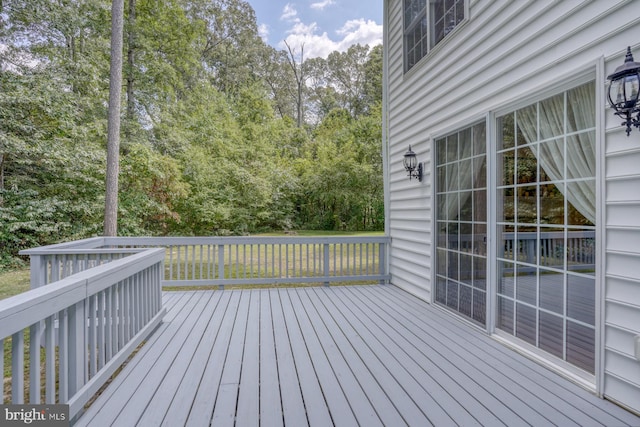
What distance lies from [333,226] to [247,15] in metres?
11.7

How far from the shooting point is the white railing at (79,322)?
1.43 metres

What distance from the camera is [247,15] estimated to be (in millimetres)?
16625

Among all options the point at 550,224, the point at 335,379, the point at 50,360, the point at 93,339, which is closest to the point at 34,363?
the point at 50,360

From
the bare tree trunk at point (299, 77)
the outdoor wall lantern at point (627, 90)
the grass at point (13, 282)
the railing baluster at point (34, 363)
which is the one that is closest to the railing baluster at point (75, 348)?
the railing baluster at point (34, 363)

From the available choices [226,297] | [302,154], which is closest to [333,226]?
[302,154]

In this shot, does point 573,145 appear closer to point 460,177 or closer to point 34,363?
point 460,177

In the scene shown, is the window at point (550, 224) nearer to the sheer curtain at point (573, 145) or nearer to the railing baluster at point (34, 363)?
the sheer curtain at point (573, 145)

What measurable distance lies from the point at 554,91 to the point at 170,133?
9919mm

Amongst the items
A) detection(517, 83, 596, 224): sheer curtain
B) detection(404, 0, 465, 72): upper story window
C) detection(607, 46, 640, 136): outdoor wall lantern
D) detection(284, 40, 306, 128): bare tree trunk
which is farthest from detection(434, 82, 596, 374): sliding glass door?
detection(284, 40, 306, 128): bare tree trunk

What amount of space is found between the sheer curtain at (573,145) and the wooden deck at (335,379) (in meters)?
1.25

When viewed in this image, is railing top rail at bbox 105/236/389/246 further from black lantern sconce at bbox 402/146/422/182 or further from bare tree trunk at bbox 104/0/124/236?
bare tree trunk at bbox 104/0/124/236

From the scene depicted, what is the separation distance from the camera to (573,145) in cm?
228

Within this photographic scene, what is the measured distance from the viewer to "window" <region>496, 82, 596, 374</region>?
2.19m

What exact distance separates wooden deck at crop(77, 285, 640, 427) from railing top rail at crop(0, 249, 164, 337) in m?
0.72
